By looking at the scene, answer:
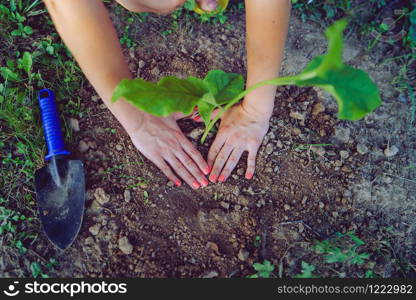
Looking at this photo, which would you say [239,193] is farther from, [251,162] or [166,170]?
[166,170]

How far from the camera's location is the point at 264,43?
4.38 feet

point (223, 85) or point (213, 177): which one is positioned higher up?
point (223, 85)

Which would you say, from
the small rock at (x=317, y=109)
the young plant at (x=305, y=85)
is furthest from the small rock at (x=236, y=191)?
the small rock at (x=317, y=109)

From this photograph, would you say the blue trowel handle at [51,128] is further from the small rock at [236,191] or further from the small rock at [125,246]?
the small rock at [236,191]

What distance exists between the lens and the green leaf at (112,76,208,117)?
3.21ft

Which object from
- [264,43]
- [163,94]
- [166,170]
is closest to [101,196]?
[166,170]

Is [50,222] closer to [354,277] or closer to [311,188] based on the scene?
[311,188]

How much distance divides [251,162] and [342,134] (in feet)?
1.36

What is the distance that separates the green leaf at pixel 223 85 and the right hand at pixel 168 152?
0.29 metres

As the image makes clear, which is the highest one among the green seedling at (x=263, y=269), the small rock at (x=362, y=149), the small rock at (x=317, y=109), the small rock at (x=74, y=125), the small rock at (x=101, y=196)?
the small rock at (x=317, y=109)

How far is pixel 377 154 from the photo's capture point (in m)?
1.62

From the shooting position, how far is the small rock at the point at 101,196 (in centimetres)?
146

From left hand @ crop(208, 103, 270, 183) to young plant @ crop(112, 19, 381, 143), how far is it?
239mm

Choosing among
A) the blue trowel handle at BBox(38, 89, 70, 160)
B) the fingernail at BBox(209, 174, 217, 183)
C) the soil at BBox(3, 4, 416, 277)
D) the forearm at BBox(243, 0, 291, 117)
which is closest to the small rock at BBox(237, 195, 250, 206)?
the soil at BBox(3, 4, 416, 277)
